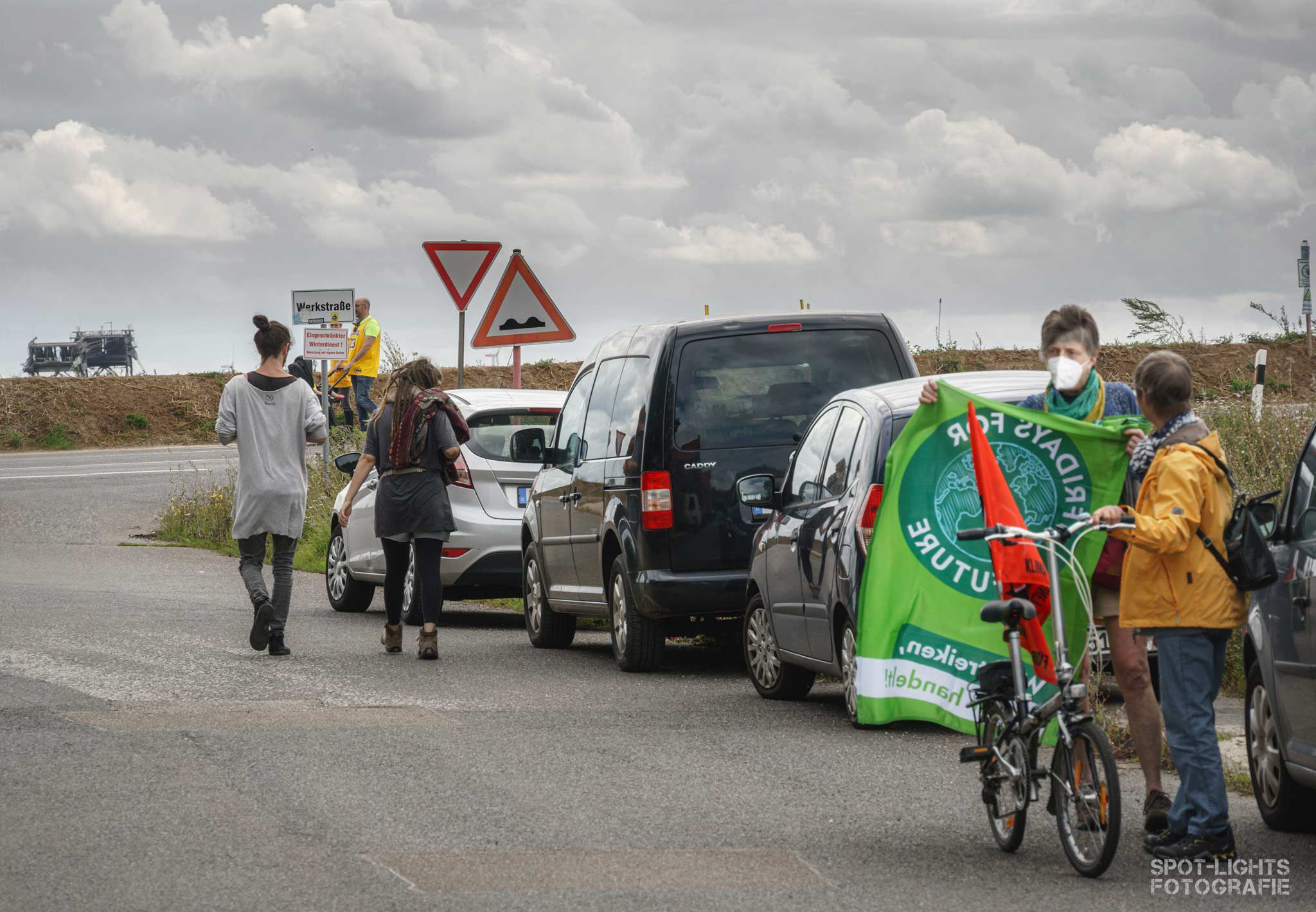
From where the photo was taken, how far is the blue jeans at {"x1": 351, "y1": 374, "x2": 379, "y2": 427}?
23953 millimetres

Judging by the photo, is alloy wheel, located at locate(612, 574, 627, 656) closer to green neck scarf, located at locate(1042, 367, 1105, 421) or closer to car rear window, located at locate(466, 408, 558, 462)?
car rear window, located at locate(466, 408, 558, 462)

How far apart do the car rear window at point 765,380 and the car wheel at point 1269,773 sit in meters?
4.14

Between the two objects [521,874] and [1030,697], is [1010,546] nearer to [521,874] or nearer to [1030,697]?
[1030,697]

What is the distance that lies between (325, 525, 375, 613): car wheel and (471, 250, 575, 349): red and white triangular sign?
258 cm

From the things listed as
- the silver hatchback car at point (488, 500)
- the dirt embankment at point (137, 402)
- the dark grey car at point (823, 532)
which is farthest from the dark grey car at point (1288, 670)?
the dirt embankment at point (137, 402)

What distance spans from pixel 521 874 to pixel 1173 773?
3.20m

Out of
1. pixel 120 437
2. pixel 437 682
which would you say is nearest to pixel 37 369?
pixel 120 437

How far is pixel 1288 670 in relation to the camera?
6348 mm

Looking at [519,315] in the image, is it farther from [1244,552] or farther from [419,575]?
[1244,552]

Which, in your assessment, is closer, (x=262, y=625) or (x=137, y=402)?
(x=262, y=625)

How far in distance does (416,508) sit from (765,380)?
102 inches

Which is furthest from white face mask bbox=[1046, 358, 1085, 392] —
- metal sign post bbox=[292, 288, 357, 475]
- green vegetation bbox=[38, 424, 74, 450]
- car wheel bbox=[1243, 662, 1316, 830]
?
green vegetation bbox=[38, 424, 74, 450]

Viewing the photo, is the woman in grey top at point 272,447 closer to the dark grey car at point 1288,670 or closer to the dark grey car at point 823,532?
the dark grey car at point 823,532

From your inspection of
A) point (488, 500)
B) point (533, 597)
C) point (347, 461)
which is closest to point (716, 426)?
point (533, 597)
